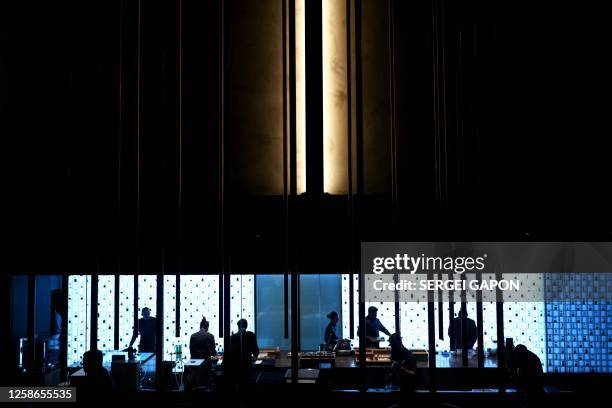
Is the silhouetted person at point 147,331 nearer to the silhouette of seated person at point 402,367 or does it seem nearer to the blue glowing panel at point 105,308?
the blue glowing panel at point 105,308

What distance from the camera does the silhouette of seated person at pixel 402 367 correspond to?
4809 mm

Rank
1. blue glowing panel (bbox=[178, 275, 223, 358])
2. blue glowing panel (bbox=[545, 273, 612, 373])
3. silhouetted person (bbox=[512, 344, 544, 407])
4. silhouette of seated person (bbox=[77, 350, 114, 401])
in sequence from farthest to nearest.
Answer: blue glowing panel (bbox=[178, 275, 223, 358]) < blue glowing panel (bbox=[545, 273, 612, 373]) < silhouetted person (bbox=[512, 344, 544, 407]) < silhouette of seated person (bbox=[77, 350, 114, 401])

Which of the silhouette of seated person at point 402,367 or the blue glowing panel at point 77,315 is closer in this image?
the silhouette of seated person at point 402,367

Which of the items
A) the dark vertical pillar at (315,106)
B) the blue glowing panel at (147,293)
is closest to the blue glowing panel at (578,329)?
the dark vertical pillar at (315,106)

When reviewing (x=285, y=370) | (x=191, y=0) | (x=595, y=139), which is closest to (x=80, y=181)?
(x=191, y=0)

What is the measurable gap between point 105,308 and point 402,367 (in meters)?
4.81

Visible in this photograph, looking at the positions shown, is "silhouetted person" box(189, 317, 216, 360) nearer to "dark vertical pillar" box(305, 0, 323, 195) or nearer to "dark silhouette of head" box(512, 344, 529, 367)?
"dark vertical pillar" box(305, 0, 323, 195)

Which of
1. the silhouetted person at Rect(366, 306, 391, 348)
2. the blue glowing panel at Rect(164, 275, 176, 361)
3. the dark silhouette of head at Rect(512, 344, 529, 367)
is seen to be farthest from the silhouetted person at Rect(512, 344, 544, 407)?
the blue glowing panel at Rect(164, 275, 176, 361)

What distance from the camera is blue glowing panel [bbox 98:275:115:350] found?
26.9 ft

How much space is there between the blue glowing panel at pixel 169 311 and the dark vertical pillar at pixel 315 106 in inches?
116

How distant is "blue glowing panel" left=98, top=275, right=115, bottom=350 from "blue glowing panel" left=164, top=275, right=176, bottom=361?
774 millimetres

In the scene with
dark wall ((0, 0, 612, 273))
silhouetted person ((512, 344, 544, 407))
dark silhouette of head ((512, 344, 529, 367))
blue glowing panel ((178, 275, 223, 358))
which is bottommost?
silhouetted person ((512, 344, 544, 407))

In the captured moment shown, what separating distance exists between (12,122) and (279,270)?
3.08 metres

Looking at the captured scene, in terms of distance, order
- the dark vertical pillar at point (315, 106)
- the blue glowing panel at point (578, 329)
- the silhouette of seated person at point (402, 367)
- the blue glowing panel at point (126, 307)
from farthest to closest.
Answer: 1. the blue glowing panel at point (126, 307)
2. the blue glowing panel at point (578, 329)
3. the dark vertical pillar at point (315, 106)
4. the silhouette of seated person at point (402, 367)
